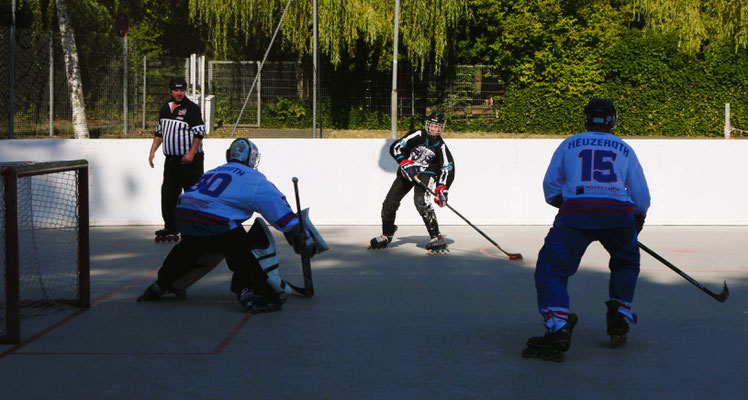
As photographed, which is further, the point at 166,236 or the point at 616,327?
the point at 166,236

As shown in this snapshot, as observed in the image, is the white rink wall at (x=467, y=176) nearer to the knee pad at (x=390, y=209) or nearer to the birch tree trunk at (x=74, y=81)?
the knee pad at (x=390, y=209)

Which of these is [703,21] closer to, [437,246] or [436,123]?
[436,123]

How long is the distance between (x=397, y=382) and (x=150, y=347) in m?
1.66

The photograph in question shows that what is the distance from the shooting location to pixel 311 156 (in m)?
12.2

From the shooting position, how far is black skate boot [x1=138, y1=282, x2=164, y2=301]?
265 inches

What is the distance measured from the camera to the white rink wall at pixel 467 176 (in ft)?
39.5

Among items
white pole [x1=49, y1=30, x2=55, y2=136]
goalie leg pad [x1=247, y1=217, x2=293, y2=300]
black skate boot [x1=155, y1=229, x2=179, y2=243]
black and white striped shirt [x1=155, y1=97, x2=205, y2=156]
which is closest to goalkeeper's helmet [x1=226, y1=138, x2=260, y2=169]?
goalie leg pad [x1=247, y1=217, x2=293, y2=300]

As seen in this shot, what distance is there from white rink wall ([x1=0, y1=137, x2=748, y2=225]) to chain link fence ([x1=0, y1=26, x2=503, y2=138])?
4.66 metres

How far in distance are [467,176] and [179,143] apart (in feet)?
13.9

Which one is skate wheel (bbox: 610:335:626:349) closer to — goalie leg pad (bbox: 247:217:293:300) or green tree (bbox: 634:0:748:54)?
goalie leg pad (bbox: 247:217:293:300)

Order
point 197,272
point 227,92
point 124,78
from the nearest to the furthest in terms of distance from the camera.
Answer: point 197,272 < point 124,78 < point 227,92

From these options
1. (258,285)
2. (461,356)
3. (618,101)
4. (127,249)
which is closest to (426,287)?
(258,285)

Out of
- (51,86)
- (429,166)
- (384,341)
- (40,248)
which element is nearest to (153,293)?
(384,341)

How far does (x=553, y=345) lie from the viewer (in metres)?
5.06
